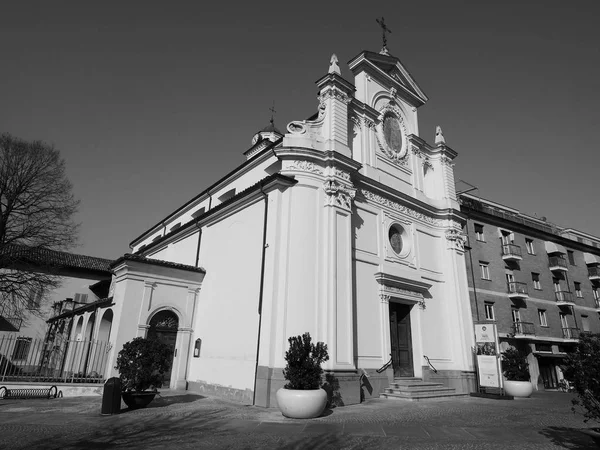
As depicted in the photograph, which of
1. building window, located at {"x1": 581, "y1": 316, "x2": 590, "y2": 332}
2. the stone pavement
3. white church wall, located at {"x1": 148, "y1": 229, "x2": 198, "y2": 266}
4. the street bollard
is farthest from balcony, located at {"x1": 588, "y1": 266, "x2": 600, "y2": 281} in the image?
the street bollard

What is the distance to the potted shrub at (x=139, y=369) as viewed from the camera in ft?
33.3

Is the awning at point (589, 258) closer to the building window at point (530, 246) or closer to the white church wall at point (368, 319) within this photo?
the building window at point (530, 246)

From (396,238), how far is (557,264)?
19.4 m

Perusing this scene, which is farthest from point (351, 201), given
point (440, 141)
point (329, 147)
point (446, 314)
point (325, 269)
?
point (440, 141)

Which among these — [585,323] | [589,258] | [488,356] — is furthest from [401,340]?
[589,258]

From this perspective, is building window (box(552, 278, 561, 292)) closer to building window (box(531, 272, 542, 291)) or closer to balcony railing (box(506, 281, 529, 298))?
building window (box(531, 272, 542, 291))

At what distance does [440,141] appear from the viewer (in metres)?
20.9

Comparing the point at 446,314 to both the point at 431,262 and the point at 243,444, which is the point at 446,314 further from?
the point at 243,444

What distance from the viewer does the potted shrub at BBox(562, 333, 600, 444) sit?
19.6 feet

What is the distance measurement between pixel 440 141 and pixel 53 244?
22.7m

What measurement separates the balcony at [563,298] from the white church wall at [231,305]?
26.1 metres

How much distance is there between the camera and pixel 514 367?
1587 cm

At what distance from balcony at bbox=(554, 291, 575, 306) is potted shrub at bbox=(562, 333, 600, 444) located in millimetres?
26246


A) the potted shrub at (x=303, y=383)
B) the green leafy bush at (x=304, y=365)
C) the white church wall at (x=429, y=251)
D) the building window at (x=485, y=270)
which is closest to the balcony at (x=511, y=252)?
the building window at (x=485, y=270)
